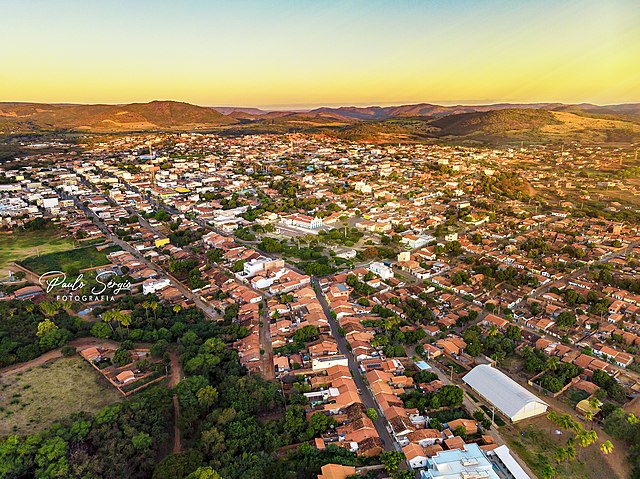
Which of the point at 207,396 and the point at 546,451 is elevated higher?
the point at 207,396

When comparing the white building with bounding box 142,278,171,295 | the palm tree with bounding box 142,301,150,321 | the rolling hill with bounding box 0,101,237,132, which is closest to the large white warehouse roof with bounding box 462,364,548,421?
the palm tree with bounding box 142,301,150,321

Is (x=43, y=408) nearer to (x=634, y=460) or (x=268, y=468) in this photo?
(x=268, y=468)

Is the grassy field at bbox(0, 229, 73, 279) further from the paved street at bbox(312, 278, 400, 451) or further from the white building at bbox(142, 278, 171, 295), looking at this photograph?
the paved street at bbox(312, 278, 400, 451)

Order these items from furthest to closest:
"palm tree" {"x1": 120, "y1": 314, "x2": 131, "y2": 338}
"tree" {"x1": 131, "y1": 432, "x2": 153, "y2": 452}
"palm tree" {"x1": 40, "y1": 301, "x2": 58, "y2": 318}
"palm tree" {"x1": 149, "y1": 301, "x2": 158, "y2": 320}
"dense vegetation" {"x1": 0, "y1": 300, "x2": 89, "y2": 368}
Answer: "palm tree" {"x1": 149, "y1": 301, "x2": 158, "y2": 320} < "palm tree" {"x1": 40, "y1": 301, "x2": 58, "y2": 318} < "palm tree" {"x1": 120, "y1": 314, "x2": 131, "y2": 338} < "dense vegetation" {"x1": 0, "y1": 300, "x2": 89, "y2": 368} < "tree" {"x1": 131, "y1": 432, "x2": 153, "y2": 452}

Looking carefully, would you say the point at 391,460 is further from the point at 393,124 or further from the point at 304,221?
the point at 393,124

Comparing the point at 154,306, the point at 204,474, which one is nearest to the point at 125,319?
the point at 154,306

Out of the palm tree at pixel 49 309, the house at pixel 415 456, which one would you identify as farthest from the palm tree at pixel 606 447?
the palm tree at pixel 49 309
